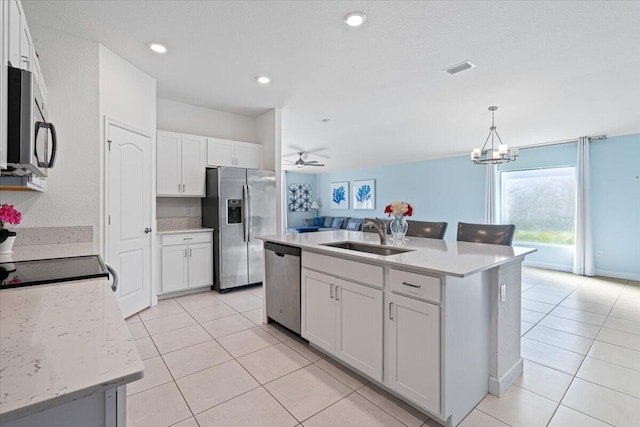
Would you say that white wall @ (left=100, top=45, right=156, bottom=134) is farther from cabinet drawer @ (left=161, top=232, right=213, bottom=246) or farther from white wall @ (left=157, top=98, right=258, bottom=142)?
cabinet drawer @ (left=161, top=232, right=213, bottom=246)

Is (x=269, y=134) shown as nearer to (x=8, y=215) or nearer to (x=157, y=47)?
(x=157, y=47)

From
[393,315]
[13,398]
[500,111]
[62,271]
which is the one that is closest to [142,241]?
[62,271]

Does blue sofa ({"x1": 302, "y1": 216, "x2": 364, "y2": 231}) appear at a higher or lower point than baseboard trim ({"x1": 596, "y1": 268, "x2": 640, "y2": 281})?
higher

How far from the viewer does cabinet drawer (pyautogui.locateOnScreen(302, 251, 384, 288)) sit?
1.92m

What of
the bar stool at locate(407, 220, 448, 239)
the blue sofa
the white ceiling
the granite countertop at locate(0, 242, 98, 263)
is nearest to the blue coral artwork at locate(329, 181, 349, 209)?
the blue sofa

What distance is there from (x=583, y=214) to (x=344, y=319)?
5513 mm

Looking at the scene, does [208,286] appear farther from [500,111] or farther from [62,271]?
[500,111]

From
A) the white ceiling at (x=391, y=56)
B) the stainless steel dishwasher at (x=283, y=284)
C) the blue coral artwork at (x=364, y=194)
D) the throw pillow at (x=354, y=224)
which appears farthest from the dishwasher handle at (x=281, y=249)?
the blue coral artwork at (x=364, y=194)

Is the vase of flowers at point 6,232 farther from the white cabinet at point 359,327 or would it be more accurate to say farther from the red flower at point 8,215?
the white cabinet at point 359,327

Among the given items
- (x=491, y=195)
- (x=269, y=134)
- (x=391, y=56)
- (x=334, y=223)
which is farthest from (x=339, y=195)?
(x=391, y=56)

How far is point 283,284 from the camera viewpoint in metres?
2.84

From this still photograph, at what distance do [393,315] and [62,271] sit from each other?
1.81 meters

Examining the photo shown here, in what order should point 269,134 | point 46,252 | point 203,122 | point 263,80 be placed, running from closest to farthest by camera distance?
point 46,252, point 263,80, point 203,122, point 269,134

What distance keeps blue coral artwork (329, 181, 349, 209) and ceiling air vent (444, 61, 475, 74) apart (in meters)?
6.79
